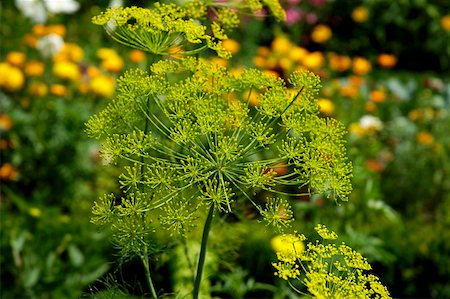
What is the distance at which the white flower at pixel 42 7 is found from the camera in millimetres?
5266

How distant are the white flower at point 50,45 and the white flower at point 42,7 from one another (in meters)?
0.24

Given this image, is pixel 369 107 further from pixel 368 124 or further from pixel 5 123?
pixel 5 123

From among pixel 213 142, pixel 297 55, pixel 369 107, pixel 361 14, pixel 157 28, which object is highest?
pixel 157 28

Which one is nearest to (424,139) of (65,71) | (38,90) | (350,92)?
(350,92)

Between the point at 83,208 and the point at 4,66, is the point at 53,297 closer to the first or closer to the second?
the point at 83,208

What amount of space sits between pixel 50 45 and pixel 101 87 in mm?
594

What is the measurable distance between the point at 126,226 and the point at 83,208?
2960mm

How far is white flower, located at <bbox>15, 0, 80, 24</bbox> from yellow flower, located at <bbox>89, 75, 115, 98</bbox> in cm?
72

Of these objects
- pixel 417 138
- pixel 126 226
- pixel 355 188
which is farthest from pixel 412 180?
pixel 126 226

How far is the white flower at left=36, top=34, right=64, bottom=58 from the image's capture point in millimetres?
5117

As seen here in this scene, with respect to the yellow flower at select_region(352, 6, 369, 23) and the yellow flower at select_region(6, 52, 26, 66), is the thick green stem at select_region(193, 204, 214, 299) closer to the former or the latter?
the yellow flower at select_region(6, 52, 26, 66)

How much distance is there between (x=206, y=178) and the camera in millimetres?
1416

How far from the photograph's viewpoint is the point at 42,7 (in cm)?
546

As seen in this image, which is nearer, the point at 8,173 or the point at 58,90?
the point at 8,173
